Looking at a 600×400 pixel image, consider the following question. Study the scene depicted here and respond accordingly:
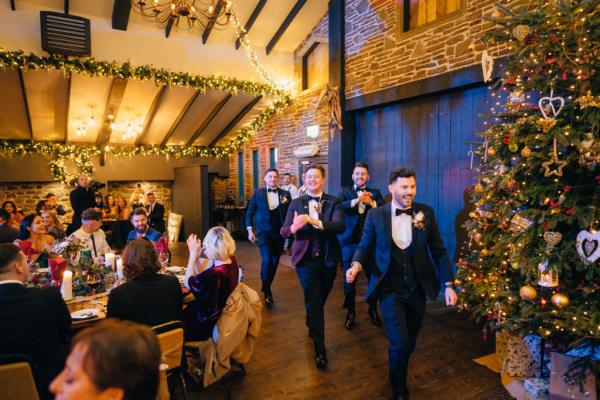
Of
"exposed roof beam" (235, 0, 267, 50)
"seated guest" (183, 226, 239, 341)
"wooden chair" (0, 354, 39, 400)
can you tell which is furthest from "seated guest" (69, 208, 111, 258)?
"exposed roof beam" (235, 0, 267, 50)

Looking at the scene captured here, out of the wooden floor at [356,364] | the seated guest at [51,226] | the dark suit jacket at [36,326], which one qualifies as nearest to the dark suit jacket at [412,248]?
the wooden floor at [356,364]

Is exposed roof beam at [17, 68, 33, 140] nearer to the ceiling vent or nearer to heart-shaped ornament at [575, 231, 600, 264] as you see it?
the ceiling vent

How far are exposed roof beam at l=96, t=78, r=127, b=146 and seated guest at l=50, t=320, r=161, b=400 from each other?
7407 mm

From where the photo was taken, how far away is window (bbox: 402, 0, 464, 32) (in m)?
5.36

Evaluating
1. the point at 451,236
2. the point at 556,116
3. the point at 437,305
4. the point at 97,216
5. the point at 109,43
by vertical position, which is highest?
the point at 109,43

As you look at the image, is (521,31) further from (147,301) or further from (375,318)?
(147,301)

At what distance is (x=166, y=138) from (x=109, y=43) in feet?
11.3

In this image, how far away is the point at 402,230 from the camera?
2.95 meters

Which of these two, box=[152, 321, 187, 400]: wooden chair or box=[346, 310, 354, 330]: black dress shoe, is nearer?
box=[152, 321, 187, 400]: wooden chair

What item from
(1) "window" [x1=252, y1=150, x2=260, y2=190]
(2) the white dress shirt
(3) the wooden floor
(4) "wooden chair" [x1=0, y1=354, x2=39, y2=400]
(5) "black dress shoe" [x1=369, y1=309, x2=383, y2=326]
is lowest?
(3) the wooden floor

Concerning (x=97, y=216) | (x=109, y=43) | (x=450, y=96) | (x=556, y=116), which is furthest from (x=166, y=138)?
(x=556, y=116)

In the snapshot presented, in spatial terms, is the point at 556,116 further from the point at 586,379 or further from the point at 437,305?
the point at 437,305

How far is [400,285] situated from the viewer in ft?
9.43

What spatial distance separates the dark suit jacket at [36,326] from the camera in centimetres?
207
